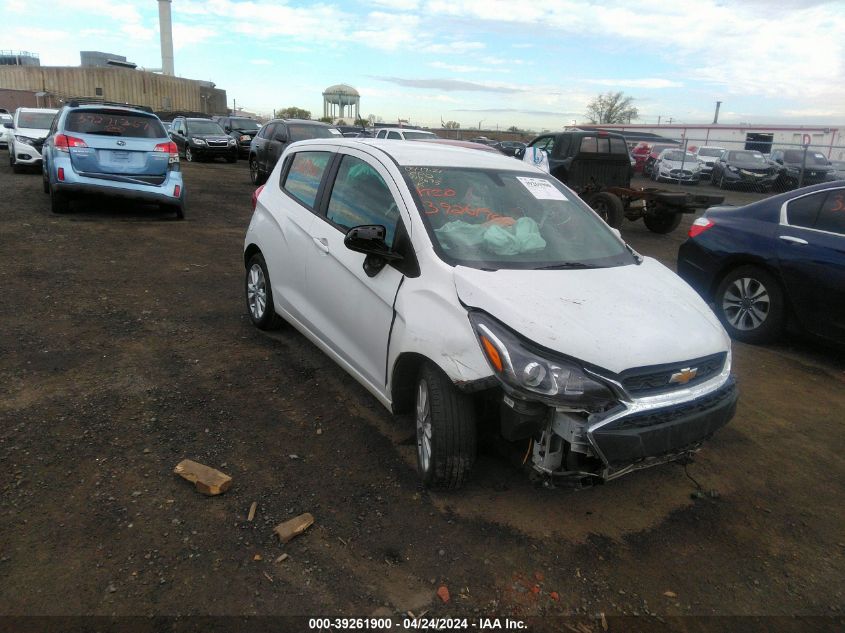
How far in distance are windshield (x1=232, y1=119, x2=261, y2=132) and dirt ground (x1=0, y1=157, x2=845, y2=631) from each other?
23.3m

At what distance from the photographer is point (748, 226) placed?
225 inches

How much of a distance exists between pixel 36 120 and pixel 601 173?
14.0 metres

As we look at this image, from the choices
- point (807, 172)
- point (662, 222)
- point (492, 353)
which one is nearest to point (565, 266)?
point (492, 353)

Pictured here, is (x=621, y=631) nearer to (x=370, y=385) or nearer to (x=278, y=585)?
(x=278, y=585)

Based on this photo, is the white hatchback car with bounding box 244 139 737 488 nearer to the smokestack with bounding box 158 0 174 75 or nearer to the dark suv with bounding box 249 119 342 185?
the dark suv with bounding box 249 119 342 185

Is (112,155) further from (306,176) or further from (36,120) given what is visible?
(36,120)

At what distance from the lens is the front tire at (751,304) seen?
5449 millimetres

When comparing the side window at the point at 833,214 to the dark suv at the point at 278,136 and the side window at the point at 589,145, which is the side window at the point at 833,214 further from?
the dark suv at the point at 278,136

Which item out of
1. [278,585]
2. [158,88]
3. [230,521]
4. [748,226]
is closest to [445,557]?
[278,585]

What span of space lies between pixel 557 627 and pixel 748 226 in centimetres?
462

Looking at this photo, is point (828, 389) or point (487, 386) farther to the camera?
point (828, 389)

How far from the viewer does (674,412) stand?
280 centimetres

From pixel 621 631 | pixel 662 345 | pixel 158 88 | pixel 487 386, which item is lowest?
pixel 621 631

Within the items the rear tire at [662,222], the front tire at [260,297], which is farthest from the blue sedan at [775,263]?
the rear tire at [662,222]
